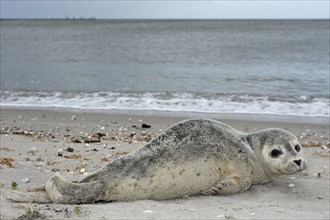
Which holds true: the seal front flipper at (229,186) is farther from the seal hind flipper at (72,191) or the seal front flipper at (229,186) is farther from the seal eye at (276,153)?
the seal hind flipper at (72,191)

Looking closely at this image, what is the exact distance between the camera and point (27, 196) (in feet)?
15.9

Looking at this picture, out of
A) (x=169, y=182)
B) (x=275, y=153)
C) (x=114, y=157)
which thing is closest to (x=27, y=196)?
(x=169, y=182)

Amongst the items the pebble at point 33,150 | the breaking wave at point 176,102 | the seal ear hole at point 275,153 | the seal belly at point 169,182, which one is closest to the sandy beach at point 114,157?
the pebble at point 33,150

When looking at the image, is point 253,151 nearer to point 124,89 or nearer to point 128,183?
point 128,183

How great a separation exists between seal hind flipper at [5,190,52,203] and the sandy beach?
0.26 ft

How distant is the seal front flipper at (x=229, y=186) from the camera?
17.5 ft

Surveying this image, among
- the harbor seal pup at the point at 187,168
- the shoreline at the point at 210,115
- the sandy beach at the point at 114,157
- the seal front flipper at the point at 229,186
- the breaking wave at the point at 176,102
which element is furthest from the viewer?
the breaking wave at the point at 176,102

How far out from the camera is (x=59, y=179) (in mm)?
4848

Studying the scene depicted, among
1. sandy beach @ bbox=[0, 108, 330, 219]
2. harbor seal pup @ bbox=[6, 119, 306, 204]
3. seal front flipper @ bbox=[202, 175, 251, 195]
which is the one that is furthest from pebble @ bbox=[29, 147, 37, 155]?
seal front flipper @ bbox=[202, 175, 251, 195]

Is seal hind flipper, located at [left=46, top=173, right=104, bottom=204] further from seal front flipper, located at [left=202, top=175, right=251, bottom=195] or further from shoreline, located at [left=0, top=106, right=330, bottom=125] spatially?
shoreline, located at [left=0, top=106, right=330, bottom=125]

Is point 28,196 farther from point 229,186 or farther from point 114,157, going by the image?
point 114,157

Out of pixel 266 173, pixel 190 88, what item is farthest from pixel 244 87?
pixel 266 173

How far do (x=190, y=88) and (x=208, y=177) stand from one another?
12.5m

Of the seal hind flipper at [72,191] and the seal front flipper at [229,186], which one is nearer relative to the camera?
the seal hind flipper at [72,191]
